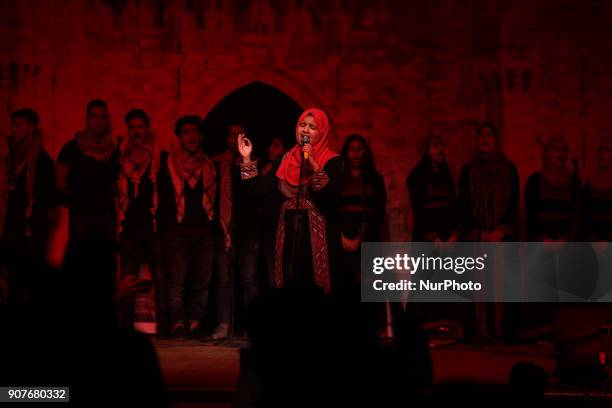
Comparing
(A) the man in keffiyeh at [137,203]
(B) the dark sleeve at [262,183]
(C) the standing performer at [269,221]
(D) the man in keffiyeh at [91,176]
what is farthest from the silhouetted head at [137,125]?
(B) the dark sleeve at [262,183]

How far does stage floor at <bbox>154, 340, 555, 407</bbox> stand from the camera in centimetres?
603

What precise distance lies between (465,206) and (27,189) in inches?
191

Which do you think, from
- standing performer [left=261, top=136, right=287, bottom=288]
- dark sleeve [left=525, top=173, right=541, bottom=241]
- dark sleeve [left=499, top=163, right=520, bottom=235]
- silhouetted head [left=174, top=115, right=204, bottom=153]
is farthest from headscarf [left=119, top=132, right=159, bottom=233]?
dark sleeve [left=525, top=173, right=541, bottom=241]

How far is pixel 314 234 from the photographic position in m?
6.16

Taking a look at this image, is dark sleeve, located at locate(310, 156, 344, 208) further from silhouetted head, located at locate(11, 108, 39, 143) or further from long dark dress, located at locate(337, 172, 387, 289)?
silhouetted head, located at locate(11, 108, 39, 143)

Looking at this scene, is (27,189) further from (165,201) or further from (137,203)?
(165,201)

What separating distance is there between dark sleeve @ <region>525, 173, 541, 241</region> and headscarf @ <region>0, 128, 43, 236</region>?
215 inches

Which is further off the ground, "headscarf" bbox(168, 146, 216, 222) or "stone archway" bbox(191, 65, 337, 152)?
"stone archway" bbox(191, 65, 337, 152)

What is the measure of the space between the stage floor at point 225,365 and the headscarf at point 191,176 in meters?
1.48

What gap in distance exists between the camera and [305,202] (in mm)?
6195

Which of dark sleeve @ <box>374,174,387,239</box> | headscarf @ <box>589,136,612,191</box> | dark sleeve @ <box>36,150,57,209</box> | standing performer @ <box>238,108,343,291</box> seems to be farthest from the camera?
headscarf @ <box>589,136,612,191</box>

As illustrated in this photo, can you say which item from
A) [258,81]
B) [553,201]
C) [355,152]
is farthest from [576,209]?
[258,81]

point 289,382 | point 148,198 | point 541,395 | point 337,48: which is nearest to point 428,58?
point 337,48

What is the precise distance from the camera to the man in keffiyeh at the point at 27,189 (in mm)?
9312
